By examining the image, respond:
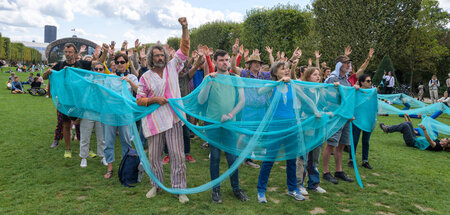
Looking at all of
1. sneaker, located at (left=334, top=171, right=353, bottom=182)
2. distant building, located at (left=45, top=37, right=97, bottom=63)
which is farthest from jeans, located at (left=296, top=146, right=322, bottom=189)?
distant building, located at (left=45, top=37, right=97, bottom=63)

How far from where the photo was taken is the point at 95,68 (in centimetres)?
570

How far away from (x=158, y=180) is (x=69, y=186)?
1.44 m

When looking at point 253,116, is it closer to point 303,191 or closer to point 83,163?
point 303,191

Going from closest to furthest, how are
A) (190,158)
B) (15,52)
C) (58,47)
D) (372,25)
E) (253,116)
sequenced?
(253,116) → (190,158) → (372,25) → (58,47) → (15,52)

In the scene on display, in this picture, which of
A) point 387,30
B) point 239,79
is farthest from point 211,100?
point 387,30

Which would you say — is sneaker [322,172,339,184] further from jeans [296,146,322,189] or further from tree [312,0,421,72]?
tree [312,0,421,72]

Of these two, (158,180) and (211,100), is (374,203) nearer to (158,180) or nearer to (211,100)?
(211,100)

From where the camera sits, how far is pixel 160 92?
409 cm

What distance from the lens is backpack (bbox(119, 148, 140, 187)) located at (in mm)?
4664

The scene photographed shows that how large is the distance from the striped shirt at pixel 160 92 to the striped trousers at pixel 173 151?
0.11 m

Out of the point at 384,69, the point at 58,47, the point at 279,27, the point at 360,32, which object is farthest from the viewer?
the point at 58,47

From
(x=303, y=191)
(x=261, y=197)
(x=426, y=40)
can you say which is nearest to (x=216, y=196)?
(x=261, y=197)

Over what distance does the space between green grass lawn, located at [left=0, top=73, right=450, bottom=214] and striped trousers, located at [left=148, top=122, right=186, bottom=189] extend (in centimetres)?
33

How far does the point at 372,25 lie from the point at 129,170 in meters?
23.1
